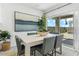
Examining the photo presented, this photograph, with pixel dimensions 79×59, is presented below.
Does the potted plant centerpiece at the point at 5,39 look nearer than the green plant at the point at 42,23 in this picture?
Yes

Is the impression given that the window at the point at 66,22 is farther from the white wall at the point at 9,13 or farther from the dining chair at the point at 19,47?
the dining chair at the point at 19,47

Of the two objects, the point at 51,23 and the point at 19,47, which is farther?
the point at 51,23

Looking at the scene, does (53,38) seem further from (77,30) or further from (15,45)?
(15,45)

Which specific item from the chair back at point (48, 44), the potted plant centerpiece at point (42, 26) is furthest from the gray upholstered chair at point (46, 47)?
the potted plant centerpiece at point (42, 26)

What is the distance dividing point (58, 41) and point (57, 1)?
2.35 ft

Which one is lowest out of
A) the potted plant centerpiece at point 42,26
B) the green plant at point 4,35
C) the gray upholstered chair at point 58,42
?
the gray upholstered chair at point 58,42

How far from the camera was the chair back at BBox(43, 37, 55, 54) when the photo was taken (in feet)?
4.75

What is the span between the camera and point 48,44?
1477 mm

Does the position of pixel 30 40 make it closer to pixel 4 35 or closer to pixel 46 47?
pixel 46 47

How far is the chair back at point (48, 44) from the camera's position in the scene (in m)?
1.45

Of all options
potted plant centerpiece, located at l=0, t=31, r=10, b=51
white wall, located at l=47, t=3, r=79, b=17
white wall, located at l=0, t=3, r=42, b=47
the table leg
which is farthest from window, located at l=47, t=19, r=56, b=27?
potted plant centerpiece, located at l=0, t=31, r=10, b=51

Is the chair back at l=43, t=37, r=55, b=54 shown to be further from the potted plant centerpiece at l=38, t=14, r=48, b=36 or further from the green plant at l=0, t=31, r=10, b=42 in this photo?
the green plant at l=0, t=31, r=10, b=42

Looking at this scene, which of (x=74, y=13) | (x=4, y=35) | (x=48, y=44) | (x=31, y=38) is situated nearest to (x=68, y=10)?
(x=74, y=13)

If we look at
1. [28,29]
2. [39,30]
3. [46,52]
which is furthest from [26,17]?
[46,52]
